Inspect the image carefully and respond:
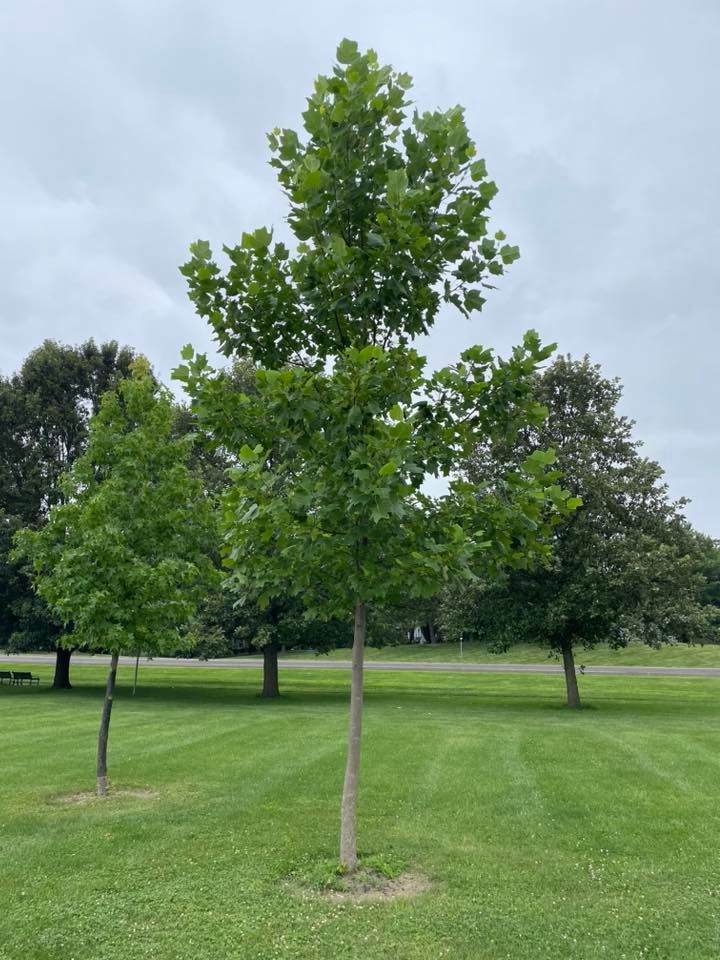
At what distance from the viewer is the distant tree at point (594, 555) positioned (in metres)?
24.2

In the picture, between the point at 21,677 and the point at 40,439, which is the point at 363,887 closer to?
the point at 40,439

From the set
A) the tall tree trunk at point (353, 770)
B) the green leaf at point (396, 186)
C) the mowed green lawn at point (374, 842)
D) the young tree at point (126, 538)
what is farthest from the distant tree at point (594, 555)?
the green leaf at point (396, 186)

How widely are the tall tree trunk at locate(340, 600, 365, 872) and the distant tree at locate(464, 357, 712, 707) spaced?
52.8 feet

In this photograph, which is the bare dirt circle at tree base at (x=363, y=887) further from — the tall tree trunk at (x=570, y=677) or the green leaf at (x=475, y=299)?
the tall tree trunk at (x=570, y=677)

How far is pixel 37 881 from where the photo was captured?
23.5 feet

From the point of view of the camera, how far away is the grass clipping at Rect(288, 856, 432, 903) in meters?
6.75

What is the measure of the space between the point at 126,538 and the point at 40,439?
26.6 m

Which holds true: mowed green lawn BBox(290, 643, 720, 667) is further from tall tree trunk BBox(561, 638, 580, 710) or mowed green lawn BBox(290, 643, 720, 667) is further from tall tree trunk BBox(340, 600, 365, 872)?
tall tree trunk BBox(340, 600, 365, 872)

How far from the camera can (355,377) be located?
663cm

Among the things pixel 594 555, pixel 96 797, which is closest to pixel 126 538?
pixel 96 797

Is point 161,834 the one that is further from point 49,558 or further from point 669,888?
point 669,888

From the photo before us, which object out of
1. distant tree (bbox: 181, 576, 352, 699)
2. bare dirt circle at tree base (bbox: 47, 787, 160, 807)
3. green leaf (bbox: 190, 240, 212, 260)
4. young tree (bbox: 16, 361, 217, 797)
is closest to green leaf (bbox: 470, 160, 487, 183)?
green leaf (bbox: 190, 240, 212, 260)

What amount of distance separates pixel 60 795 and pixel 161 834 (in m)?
3.32

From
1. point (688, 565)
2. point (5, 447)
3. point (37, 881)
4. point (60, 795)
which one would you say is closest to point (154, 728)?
point (60, 795)
